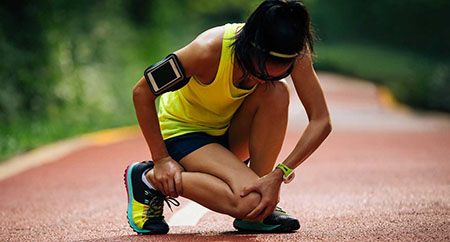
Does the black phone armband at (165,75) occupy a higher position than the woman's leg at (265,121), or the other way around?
the black phone armband at (165,75)

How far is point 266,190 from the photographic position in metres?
4.23

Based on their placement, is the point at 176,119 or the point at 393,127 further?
the point at 393,127

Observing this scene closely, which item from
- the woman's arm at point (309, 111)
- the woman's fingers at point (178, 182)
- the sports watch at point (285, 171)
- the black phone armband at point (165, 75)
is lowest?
the sports watch at point (285, 171)

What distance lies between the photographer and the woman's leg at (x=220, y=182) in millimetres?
4320

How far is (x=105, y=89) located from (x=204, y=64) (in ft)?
52.3

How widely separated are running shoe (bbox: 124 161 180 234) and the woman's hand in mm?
117

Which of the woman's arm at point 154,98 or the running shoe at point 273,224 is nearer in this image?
the woman's arm at point 154,98

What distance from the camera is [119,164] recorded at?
10719 mm

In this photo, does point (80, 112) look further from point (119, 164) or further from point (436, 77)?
point (436, 77)

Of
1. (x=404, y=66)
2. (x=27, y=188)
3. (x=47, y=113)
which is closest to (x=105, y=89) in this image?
(x=47, y=113)

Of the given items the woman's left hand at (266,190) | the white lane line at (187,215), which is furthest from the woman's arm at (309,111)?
the white lane line at (187,215)

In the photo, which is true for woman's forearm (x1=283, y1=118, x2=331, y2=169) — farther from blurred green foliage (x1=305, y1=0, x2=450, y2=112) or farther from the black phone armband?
blurred green foliage (x1=305, y1=0, x2=450, y2=112)

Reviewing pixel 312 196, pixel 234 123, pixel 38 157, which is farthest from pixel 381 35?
pixel 234 123

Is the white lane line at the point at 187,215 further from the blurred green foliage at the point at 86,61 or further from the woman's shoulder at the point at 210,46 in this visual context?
the blurred green foliage at the point at 86,61
